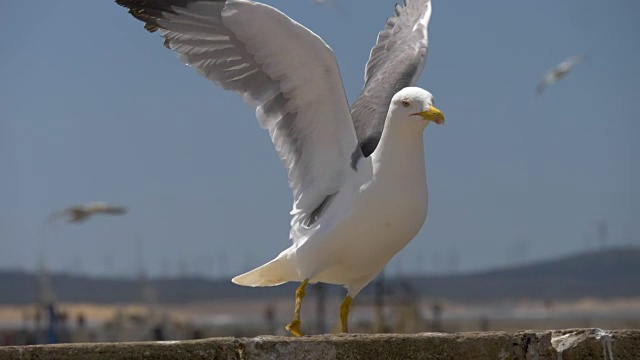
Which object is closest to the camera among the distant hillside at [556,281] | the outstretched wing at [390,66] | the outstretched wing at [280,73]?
the outstretched wing at [280,73]

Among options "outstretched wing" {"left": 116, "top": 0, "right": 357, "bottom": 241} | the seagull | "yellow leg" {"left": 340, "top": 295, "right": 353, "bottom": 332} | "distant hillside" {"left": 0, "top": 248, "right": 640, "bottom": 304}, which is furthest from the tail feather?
"distant hillside" {"left": 0, "top": 248, "right": 640, "bottom": 304}

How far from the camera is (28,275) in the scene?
16325 cm

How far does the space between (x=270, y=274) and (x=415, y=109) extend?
4.99 feet

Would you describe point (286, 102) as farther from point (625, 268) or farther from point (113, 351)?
point (625, 268)

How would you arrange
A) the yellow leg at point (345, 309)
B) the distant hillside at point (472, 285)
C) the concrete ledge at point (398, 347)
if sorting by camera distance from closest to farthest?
the concrete ledge at point (398, 347) → the yellow leg at point (345, 309) → the distant hillside at point (472, 285)

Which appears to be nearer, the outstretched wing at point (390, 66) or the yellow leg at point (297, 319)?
the yellow leg at point (297, 319)

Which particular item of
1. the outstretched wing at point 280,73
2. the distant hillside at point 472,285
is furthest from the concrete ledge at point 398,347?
the distant hillside at point 472,285

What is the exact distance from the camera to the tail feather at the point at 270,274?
8.88 m

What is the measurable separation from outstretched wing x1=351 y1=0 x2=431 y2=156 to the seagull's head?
0.71 meters

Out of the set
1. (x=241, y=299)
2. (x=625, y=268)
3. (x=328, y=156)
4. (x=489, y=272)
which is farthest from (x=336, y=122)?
(x=489, y=272)

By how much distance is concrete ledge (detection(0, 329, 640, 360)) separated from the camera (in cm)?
586

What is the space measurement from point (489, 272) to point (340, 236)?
19293cm

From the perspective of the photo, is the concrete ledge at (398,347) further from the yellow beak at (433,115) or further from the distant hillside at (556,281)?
the distant hillside at (556,281)

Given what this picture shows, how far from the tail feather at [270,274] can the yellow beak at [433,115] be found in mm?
1325
